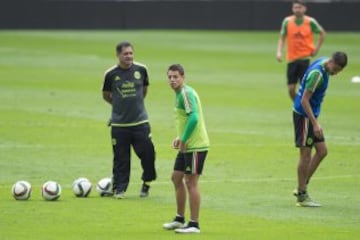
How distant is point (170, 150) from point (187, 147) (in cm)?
813

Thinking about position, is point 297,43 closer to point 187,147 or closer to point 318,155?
point 318,155

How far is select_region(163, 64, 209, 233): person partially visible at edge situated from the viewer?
43.8 feet

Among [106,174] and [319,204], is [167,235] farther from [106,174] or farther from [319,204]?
[106,174]

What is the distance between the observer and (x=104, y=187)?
53.8 ft

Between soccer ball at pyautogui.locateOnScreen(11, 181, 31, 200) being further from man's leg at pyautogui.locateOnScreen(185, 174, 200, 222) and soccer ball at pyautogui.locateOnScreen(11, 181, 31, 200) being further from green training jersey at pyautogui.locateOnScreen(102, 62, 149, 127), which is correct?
man's leg at pyautogui.locateOnScreen(185, 174, 200, 222)

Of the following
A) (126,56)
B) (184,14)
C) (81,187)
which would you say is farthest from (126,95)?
(184,14)

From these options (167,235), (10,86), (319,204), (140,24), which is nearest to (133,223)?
(167,235)

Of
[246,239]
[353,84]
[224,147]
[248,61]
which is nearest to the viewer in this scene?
[246,239]

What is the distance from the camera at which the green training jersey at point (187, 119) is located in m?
13.4

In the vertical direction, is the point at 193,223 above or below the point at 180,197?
below

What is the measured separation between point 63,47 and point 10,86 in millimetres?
15110

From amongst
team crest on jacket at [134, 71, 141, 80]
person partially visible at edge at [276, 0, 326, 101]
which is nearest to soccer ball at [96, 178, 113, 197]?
team crest on jacket at [134, 71, 141, 80]

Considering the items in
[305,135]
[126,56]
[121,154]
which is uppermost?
[126,56]

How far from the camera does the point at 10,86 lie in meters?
32.9
